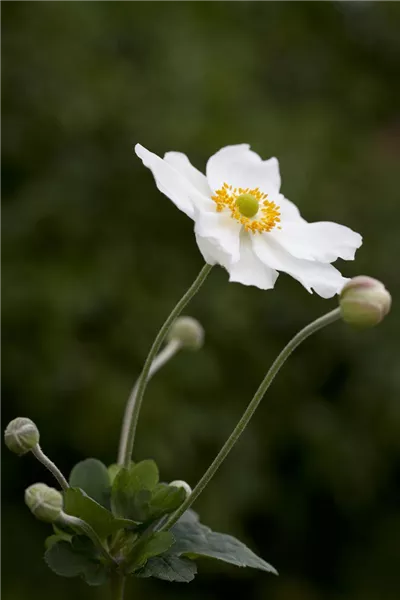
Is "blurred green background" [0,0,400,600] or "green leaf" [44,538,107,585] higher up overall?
"blurred green background" [0,0,400,600]

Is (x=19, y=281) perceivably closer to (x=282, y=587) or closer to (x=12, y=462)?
(x=12, y=462)

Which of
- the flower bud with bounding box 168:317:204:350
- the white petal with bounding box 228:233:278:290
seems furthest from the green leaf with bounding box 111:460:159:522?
the flower bud with bounding box 168:317:204:350

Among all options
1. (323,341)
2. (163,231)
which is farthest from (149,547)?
(323,341)

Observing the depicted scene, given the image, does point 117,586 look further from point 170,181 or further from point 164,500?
point 170,181

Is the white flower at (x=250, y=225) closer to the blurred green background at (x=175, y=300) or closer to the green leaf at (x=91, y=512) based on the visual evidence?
the green leaf at (x=91, y=512)

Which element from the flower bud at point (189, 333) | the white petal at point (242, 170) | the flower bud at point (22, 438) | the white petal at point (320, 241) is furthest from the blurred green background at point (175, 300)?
the flower bud at point (22, 438)

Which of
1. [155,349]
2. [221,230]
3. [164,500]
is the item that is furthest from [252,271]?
[164,500]

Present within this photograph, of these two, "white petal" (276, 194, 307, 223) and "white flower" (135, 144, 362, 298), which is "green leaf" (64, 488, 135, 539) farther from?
"white petal" (276, 194, 307, 223)
